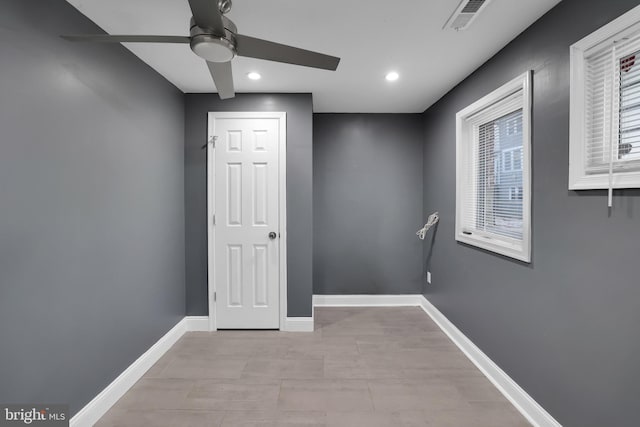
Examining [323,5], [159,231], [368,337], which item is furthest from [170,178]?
[368,337]

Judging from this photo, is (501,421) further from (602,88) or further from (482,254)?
(602,88)

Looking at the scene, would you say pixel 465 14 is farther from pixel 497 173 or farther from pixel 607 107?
pixel 497 173

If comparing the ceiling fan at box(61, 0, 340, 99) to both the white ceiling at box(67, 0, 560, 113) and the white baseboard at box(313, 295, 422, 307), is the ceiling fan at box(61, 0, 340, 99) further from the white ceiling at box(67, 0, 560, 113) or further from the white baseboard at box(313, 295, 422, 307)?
the white baseboard at box(313, 295, 422, 307)

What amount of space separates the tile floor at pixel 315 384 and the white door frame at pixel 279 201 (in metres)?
0.35

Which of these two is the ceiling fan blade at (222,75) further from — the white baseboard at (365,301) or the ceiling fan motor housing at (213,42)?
the white baseboard at (365,301)

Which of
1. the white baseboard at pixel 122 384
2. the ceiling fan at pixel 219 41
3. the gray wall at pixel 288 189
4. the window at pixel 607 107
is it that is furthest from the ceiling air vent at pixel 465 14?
the white baseboard at pixel 122 384

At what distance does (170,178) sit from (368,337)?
2.50m

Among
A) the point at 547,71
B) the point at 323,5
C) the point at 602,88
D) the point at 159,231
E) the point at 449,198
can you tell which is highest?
the point at 323,5

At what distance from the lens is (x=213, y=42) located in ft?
4.11

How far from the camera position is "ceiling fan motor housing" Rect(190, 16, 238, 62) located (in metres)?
1.24

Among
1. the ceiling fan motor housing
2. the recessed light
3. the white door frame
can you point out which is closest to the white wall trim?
the white door frame

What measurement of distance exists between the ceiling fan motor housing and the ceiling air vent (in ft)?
4.27

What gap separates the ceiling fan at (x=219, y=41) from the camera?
117 centimetres

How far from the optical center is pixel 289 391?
2.19 m
